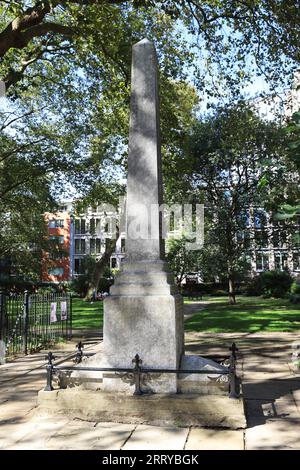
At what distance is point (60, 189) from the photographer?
2434 centimetres

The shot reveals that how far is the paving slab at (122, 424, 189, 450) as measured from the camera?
4609mm

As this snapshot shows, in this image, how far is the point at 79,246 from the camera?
7781 cm

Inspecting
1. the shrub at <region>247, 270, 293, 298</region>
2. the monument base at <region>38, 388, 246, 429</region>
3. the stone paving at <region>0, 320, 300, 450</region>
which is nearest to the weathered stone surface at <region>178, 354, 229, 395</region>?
the monument base at <region>38, 388, 246, 429</region>

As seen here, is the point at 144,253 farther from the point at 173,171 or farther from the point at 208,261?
the point at 208,261

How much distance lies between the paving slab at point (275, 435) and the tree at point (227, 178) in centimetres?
2207

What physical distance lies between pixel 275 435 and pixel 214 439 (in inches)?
28.5

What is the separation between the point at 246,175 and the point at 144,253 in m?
22.7

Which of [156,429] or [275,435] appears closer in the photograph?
[275,435]

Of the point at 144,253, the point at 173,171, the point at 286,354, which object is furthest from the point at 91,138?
the point at 144,253

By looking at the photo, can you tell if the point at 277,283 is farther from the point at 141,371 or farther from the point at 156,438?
the point at 156,438

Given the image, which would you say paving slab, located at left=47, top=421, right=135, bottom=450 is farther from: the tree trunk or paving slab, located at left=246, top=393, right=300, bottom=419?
the tree trunk

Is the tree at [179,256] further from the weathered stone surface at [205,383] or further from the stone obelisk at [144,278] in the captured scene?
the weathered stone surface at [205,383]

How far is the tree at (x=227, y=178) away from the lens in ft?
88.7

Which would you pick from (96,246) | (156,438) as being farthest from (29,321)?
(96,246)
